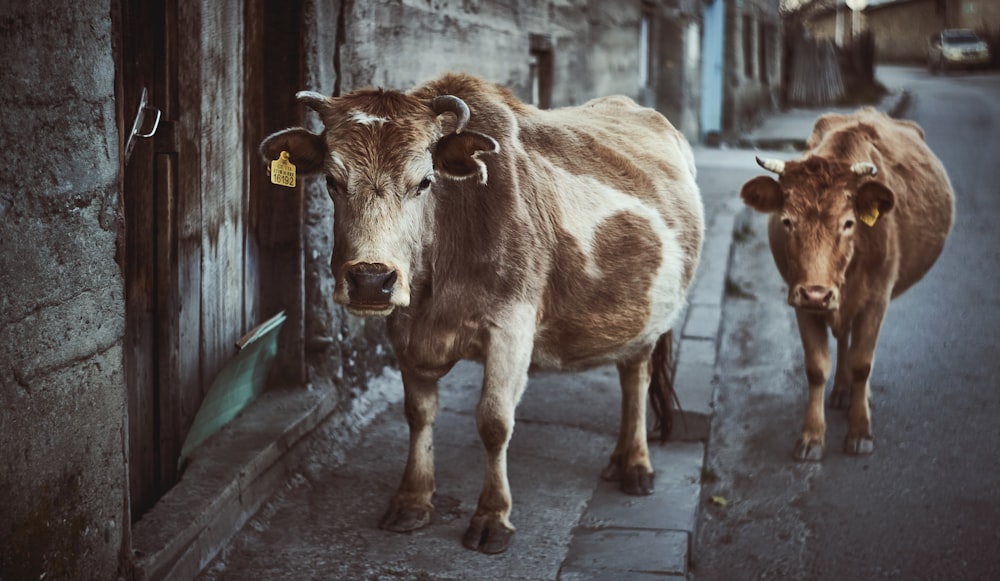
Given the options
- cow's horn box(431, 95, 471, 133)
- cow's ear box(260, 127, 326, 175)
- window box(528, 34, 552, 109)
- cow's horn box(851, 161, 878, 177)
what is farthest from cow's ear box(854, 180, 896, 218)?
window box(528, 34, 552, 109)

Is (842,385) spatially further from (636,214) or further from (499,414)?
(499,414)

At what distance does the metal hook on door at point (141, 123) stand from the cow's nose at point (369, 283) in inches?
43.4

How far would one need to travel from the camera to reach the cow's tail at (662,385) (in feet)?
20.0

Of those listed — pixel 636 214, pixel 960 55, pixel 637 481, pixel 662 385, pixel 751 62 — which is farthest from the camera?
pixel 960 55

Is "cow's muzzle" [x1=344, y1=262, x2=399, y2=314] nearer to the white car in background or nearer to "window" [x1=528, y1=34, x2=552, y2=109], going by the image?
"window" [x1=528, y1=34, x2=552, y2=109]

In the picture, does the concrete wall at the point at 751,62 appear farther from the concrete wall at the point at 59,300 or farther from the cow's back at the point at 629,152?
the concrete wall at the point at 59,300

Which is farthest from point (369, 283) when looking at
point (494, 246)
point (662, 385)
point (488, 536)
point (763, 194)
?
point (763, 194)

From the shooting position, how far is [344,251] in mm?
4402

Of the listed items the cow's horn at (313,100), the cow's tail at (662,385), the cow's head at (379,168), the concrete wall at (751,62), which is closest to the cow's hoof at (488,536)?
the cow's head at (379,168)

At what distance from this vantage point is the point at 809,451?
6113mm

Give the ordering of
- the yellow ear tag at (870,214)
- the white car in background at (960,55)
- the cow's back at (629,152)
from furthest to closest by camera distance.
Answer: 1. the white car in background at (960,55)
2. the yellow ear tag at (870,214)
3. the cow's back at (629,152)

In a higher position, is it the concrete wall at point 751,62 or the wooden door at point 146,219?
the concrete wall at point 751,62

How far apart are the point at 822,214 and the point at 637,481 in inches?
67.5

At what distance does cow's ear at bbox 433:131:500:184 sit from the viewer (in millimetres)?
4492
